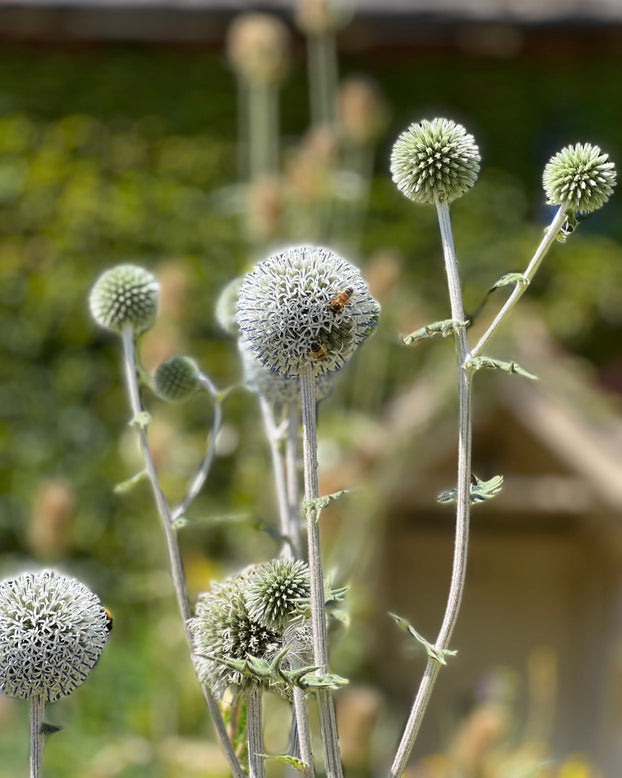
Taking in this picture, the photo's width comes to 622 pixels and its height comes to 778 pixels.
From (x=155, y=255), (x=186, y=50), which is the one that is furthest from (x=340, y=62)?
(x=155, y=255)

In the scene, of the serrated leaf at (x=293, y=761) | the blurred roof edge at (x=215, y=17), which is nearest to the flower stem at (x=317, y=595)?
the serrated leaf at (x=293, y=761)

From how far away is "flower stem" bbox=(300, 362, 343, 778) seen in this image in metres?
1.10

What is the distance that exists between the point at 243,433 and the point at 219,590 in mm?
5122

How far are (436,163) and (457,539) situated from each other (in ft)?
1.53

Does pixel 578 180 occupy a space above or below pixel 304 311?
above

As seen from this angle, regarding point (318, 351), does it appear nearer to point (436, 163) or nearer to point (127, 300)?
point (436, 163)

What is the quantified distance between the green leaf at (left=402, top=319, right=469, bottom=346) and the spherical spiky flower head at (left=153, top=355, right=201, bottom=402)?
483 mm

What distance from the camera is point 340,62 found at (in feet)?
24.3

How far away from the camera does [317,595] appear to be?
111cm

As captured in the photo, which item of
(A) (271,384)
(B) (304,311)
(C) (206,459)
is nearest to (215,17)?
(A) (271,384)

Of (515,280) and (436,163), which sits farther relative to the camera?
(436,163)

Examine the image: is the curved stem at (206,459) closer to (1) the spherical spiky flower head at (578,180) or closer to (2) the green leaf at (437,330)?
(2) the green leaf at (437,330)

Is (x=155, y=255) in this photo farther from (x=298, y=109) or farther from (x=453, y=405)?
(x=453, y=405)

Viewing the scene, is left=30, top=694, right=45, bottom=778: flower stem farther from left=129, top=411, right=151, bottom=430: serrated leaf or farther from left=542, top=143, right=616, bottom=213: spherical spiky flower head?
left=542, top=143, right=616, bottom=213: spherical spiky flower head
